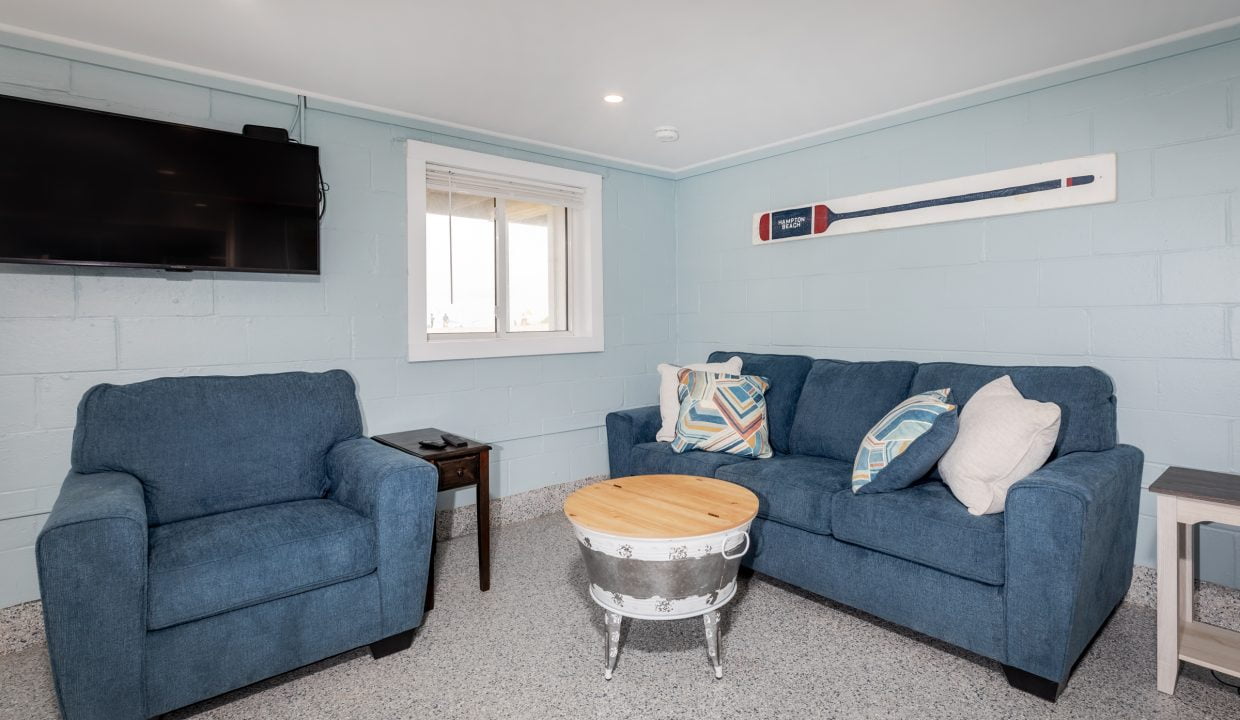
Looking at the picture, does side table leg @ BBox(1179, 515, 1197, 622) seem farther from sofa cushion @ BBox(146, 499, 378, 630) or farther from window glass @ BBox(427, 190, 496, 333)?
window glass @ BBox(427, 190, 496, 333)

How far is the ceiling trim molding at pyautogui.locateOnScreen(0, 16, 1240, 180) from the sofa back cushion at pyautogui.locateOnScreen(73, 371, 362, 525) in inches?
50.7

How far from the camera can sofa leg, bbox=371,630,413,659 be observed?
235 centimetres

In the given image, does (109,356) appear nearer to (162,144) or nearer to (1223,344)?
(162,144)

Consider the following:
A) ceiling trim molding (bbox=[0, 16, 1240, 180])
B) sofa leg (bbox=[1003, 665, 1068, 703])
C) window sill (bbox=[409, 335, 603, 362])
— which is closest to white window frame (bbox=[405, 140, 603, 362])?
window sill (bbox=[409, 335, 603, 362])

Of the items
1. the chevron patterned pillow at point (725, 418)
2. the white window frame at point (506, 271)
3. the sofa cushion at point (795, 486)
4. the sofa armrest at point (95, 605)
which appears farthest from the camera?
the white window frame at point (506, 271)

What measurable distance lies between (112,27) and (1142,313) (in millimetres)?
4157

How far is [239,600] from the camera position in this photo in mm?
2004

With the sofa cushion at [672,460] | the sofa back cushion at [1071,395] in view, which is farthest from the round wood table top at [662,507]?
the sofa back cushion at [1071,395]

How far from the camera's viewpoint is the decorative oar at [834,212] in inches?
113

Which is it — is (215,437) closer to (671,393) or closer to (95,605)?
(95,605)

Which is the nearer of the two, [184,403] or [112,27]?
[112,27]

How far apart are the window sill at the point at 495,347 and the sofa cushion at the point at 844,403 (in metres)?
1.46

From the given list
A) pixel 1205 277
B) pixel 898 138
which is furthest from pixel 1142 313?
pixel 898 138

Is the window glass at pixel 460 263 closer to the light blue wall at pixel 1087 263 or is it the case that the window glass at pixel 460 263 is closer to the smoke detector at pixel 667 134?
the smoke detector at pixel 667 134
